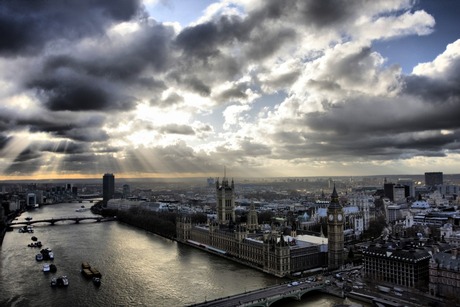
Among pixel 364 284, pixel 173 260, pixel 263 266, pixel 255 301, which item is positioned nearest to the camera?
pixel 255 301

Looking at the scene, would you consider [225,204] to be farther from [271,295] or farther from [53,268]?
[271,295]

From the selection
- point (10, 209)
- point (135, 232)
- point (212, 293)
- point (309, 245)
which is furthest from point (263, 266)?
point (10, 209)

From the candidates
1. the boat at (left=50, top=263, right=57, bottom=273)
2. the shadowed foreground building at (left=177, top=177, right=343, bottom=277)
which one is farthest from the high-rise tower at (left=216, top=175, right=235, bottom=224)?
the boat at (left=50, top=263, right=57, bottom=273)

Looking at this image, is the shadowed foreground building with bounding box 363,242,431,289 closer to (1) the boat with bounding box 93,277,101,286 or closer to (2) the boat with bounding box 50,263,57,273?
(1) the boat with bounding box 93,277,101,286

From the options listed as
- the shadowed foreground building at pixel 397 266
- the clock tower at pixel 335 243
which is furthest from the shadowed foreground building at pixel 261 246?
the shadowed foreground building at pixel 397 266

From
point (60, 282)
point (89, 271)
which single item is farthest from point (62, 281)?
point (89, 271)

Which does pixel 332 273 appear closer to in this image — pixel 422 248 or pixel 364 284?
pixel 364 284

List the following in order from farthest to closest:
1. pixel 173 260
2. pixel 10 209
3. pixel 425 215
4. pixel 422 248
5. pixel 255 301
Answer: pixel 10 209, pixel 425 215, pixel 173 260, pixel 422 248, pixel 255 301
